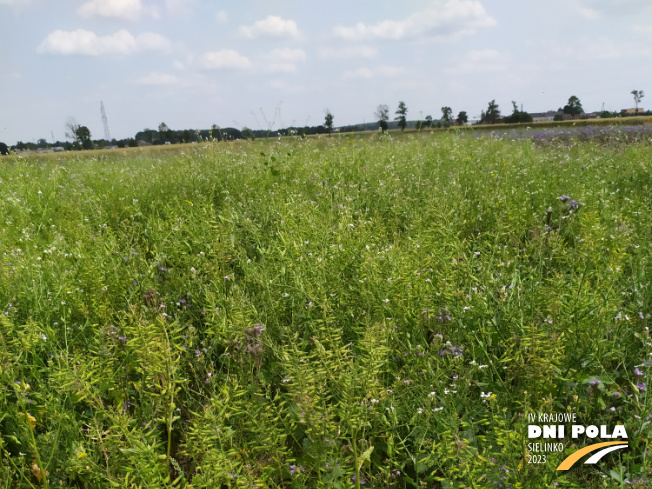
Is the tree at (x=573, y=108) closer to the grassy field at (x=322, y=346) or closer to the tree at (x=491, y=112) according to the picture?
the tree at (x=491, y=112)

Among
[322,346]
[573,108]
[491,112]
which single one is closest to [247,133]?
[322,346]

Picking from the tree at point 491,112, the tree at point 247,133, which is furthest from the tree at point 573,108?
the tree at point 247,133

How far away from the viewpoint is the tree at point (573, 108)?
3338 cm

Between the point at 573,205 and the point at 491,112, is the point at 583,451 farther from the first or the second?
the point at 491,112

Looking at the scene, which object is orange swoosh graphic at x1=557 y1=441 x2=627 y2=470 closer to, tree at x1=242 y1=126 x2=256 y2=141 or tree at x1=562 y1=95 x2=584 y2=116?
tree at x1=242 y1=126 x2=256 y2=141

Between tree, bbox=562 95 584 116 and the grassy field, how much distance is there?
115 feet

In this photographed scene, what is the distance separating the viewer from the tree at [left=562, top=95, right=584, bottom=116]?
33375 mm

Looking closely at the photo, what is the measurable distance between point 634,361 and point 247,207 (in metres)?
3.41

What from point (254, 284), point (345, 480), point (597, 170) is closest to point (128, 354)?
point (254, 284)

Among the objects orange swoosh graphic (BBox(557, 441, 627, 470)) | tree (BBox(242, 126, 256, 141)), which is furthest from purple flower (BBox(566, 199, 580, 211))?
tree (BBox(242, 126, 256, 141))

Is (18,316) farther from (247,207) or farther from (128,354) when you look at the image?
(247,207)

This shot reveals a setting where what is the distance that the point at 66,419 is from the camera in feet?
6.68

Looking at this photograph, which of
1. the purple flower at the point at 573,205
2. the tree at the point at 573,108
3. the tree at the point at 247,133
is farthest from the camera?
the tree at the point at 573,108

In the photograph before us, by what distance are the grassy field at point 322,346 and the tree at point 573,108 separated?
115 ft
